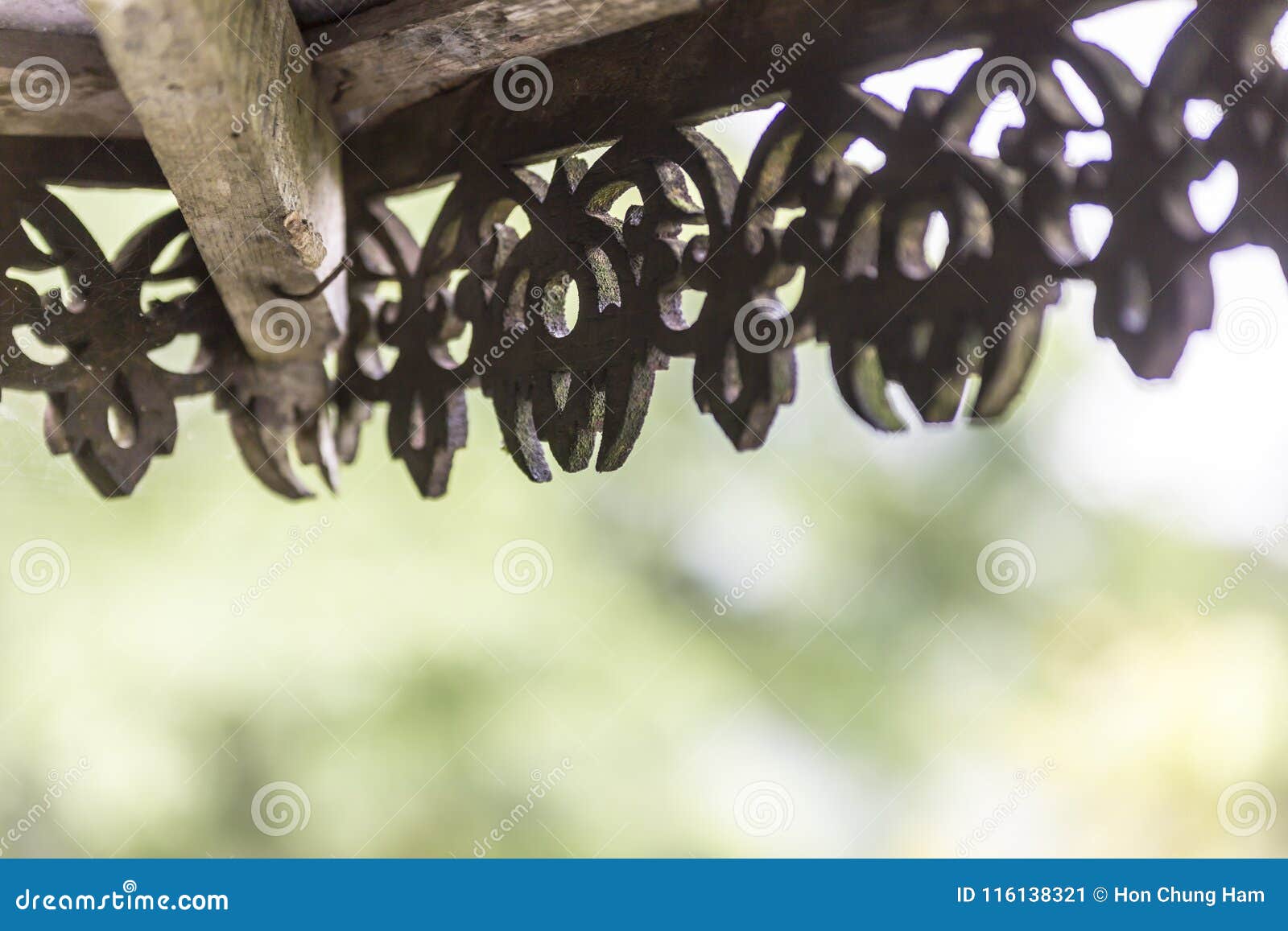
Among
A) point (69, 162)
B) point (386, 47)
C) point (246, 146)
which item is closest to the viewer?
point (246, 146)

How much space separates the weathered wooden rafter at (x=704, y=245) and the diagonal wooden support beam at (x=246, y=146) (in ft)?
0.19

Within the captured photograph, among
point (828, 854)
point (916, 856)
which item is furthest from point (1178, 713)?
point (828, 854)

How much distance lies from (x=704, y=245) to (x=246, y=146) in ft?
1.27

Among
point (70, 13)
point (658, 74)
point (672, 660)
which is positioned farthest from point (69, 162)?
point (672, 660)

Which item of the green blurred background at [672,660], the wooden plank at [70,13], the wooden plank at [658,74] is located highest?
the wooden plank at [658,74]

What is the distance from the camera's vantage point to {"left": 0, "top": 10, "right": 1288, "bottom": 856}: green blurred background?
4273 millimetres

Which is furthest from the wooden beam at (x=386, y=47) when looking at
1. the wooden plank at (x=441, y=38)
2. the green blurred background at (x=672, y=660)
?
the green blurred background at (x=672, y=660)

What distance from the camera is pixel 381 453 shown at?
4.56m

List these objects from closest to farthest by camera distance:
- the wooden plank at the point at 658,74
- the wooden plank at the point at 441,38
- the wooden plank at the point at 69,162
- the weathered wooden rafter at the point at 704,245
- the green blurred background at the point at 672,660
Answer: the weathered wooden rafter at the point at 704,245, the wooden plank at the point at 658,74, the wooden plank at the point at 441,38, the wooden plank at the point at 69,162, the green blurred background at the point at 672,660

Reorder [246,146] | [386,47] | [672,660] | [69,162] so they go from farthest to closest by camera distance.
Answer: [672,660], [69,162], [386,47], [246,146]

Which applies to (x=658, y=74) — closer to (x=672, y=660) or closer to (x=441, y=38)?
(x=441, y=38)

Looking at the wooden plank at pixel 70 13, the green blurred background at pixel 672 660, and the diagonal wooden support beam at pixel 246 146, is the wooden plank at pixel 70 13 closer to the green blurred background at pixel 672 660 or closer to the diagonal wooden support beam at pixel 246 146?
the diagonal wooden support beam at pixel 246 146

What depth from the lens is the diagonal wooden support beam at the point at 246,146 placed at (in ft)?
2.85

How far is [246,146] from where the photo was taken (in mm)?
960
